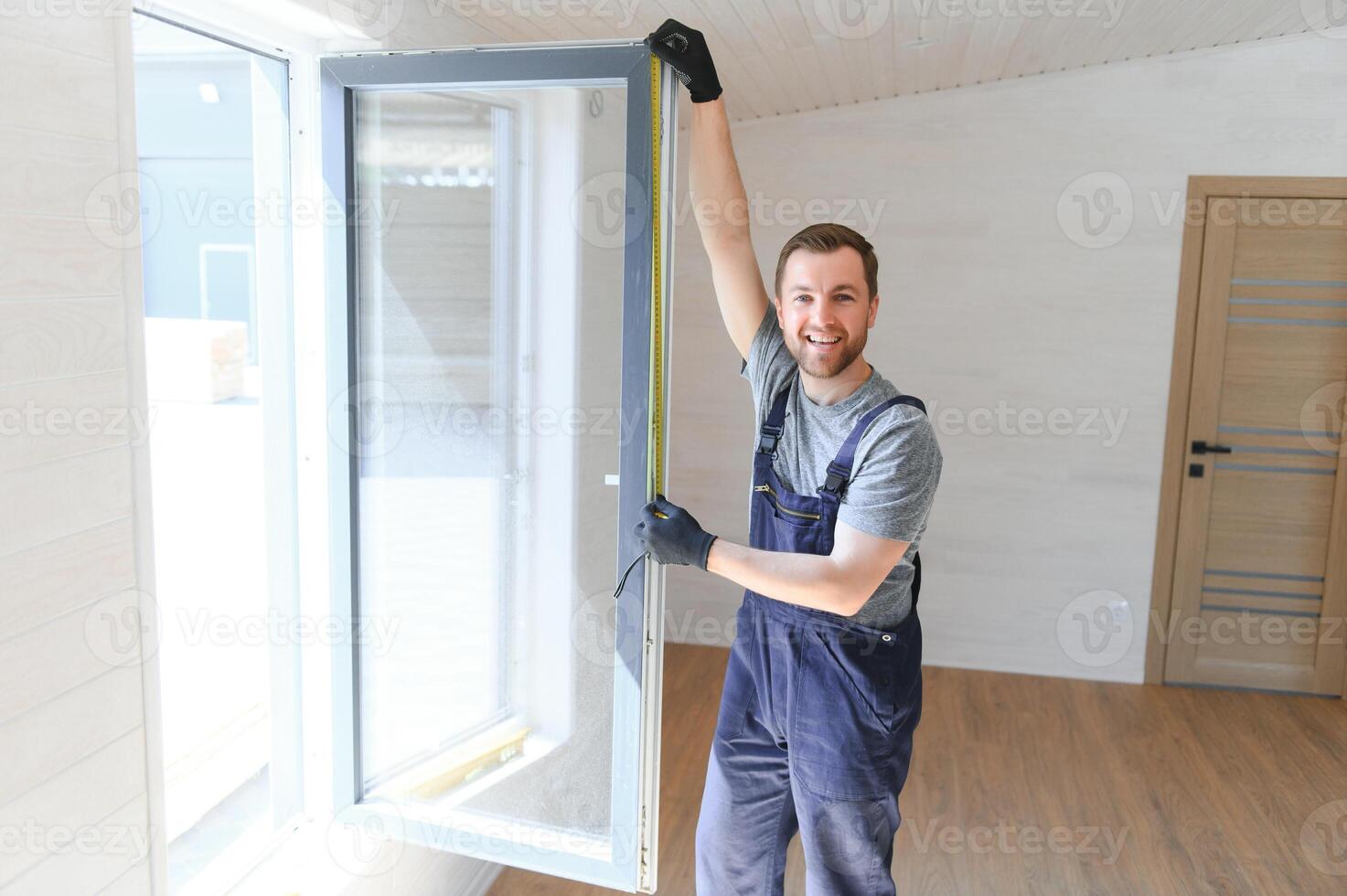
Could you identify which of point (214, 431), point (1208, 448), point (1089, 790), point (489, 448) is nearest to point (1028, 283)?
point (1208, 448)

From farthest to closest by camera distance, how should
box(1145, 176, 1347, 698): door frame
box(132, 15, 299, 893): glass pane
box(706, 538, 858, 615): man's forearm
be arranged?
1. box(1145, 176, 1347, 698): door frame
2. box(132, 15, 299, 893): glass pane
3. box(706, 538, 858, 615): man's forearm

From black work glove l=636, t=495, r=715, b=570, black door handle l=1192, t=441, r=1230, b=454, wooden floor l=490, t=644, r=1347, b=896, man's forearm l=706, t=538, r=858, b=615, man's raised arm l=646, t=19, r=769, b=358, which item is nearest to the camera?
man's forearm l=706, t=538, r=858, b=615

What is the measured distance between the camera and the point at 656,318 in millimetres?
2066

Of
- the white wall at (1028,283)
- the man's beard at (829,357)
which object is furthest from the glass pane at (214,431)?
the white wall at (1028,283)

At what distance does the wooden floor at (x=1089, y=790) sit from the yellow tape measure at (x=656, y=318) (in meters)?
1.55

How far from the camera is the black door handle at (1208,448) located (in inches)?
177

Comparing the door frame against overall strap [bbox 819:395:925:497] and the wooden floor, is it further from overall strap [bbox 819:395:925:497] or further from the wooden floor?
overall strap [bbox 819:395:925:497]

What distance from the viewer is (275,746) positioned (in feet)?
8.35

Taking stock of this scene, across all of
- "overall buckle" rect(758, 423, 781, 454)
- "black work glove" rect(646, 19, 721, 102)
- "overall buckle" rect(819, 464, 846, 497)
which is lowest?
"overall buckle" rect(819, 464, 846, 497)

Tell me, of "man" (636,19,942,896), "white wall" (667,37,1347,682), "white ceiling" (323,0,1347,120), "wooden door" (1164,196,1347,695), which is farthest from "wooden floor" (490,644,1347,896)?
"white ceiling" (323,0,1347,120)

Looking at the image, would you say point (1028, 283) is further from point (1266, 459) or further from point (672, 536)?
point (672, 536)

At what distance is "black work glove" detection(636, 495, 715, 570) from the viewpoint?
199cm

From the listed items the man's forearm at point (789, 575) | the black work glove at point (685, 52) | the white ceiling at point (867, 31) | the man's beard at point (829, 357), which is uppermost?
the white ceiling at point (867, 31)

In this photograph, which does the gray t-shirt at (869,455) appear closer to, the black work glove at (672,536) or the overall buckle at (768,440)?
the overall buckle at (768,440)
